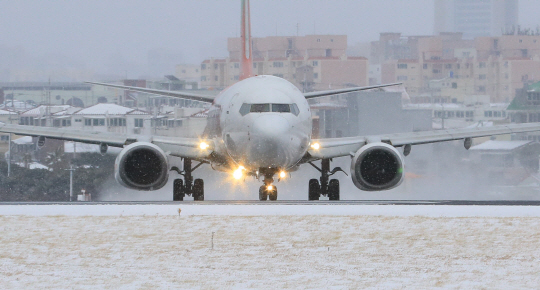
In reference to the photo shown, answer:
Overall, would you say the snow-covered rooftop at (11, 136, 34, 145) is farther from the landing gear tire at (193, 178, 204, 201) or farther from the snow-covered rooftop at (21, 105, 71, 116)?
the landing gear tire at (193, 178, 204, 201)

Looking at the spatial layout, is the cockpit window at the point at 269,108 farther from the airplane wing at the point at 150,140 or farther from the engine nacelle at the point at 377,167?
the airplane wing at the point at 150,140

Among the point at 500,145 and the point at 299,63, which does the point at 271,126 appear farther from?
the point at 299,63

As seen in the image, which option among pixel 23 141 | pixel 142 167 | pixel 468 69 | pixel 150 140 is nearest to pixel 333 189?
pixel 150 140

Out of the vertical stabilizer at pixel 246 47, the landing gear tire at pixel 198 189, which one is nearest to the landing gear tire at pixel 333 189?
the landing gear tire at pixel 198 189

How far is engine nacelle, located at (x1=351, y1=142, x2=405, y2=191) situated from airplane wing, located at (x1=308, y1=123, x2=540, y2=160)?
2.71 ft

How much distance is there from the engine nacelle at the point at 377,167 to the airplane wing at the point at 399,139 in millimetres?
826

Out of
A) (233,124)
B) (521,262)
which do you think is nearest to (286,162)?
(233,124)

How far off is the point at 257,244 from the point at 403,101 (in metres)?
90.1

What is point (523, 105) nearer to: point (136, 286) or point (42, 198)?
point (42, 198)

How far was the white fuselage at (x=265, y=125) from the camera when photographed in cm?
2775

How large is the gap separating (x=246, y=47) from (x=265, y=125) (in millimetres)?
11003

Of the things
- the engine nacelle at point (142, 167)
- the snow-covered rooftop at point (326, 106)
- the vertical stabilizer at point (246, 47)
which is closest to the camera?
the engine nacelle at point (142, 167)

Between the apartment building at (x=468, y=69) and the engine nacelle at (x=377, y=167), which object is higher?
the apartment building at (x=468, y=69)

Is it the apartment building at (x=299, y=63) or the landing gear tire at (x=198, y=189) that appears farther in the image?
the apartment building at (x=299, y=63)
